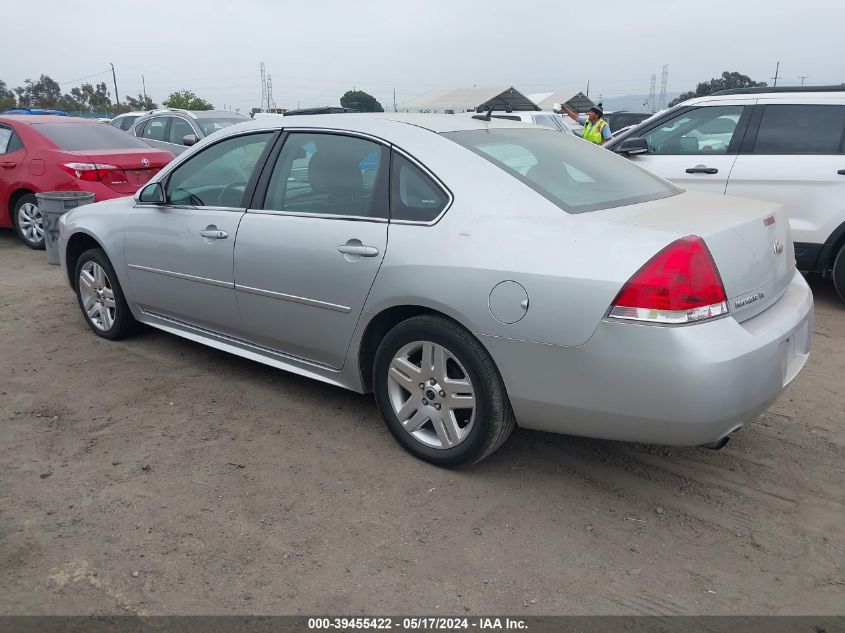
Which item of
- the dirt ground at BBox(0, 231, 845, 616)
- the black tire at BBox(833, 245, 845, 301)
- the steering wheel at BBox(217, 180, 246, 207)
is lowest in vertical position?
the dirt ground at BBox(0, 231, 845, 616)

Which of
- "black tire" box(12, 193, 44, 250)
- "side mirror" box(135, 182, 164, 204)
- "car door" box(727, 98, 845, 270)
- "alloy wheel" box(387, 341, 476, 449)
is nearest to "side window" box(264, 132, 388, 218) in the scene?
"alloy wheel" box(387, 341, 476, 449)

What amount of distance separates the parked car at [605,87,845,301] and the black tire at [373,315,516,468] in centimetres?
406

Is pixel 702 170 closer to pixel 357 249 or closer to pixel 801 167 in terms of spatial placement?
pixel 801 167

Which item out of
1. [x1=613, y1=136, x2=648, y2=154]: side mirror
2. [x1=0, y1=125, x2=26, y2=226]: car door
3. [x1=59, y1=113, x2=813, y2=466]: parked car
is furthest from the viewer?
[x1=0, y1=125, x2=26, y2=226]: car door

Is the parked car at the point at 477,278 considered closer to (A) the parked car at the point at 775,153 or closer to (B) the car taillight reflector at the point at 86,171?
(A) the parked car at the point at 775,153

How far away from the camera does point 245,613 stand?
2.46m

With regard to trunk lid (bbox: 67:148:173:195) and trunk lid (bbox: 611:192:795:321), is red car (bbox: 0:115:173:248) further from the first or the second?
trunk lid (bbox: 611:192:795:321)

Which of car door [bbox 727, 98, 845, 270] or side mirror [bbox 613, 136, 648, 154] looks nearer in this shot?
car door [bbox 727, 98, 845, 270]

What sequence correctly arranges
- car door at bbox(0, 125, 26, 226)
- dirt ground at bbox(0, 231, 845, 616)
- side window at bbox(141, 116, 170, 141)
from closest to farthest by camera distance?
1. dirt ground at bbox(0, 231, 845, 616)
2. car door at bbox(0, 125, 26, 226)
3. side window at bbox(141, 116, 170, 141)

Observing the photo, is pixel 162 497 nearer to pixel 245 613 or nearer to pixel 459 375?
pixel 245 613

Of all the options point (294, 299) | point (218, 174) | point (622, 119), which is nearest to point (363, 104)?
point (218, 174)

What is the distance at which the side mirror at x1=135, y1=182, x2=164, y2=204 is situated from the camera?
4.52 meters

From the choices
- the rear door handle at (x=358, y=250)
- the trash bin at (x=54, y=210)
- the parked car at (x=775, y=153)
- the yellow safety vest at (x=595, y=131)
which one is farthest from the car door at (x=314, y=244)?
the yellow safety vest at (x=595, y=131)

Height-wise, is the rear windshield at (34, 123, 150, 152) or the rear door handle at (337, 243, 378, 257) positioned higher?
the rear windshield at (34, 123, 150, 152)
